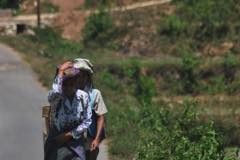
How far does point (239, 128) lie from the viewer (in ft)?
68.6

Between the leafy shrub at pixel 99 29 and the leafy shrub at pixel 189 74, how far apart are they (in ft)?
29.4

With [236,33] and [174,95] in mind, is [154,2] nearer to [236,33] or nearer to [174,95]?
[236,33]

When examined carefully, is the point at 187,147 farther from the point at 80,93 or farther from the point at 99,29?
the point at 99,29

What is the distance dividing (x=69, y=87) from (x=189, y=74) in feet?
86.4

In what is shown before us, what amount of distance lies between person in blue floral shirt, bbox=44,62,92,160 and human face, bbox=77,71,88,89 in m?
0.06

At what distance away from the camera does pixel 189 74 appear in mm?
34125

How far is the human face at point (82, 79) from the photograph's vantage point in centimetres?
810

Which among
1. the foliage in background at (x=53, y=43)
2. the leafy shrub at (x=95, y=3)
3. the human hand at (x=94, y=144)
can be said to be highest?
the human hand at (x=94, y=144)

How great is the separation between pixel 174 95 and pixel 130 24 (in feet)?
34.1

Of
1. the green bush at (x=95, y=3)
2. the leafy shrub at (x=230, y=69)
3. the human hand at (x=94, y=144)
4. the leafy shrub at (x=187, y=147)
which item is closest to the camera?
the human hand at (x=94, y=144)

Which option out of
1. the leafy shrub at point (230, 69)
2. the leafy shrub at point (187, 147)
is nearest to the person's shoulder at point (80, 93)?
the leafy shrub at point (187, 147)

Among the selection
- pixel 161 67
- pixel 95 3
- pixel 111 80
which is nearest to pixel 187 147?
pixel 111 80

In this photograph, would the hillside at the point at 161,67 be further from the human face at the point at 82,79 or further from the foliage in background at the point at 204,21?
the human face at the point at 82,79

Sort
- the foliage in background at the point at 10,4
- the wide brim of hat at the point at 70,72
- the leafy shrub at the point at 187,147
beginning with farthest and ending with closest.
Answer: the foliage in background at the point at 10,4 → the leafy shrub at the point at 187,147 → the wide brim of hat at the point at 70,72
